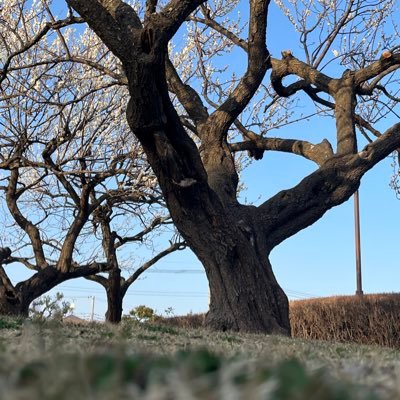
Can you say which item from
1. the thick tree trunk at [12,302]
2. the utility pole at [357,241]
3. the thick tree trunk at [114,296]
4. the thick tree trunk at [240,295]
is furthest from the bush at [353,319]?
the thick tree trunk at [240,295]

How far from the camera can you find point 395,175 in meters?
14.5

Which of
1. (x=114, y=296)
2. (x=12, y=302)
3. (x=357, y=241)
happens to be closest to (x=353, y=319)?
(x=357, y=241)

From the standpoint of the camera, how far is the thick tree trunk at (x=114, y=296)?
50.9 feet

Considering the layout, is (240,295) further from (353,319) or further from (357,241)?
(357,241)

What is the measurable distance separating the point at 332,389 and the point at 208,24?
470 inches

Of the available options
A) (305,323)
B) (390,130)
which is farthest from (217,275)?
(305,323)

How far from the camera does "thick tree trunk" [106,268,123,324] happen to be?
50.9 feet

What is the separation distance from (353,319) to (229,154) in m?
7.33

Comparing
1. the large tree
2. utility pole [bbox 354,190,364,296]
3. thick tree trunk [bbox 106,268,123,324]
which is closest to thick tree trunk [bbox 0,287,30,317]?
thick tree trunk [bbox 106,268,123,324]

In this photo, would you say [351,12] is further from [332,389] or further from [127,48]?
[332,389]

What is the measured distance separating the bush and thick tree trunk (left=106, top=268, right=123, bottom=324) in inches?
175

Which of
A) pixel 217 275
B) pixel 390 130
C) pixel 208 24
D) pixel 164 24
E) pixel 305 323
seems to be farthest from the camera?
pixel 305 323

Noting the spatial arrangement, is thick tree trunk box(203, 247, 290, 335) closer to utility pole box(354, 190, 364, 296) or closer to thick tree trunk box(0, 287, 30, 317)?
thick tree trunk box(0, 287, 30, 317)

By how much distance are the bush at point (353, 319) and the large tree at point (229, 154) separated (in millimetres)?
5806
